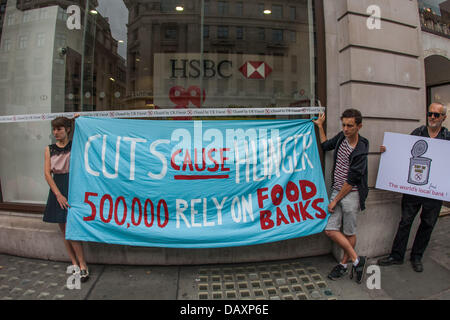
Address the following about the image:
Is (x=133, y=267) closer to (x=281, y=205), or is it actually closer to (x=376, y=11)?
(x=281, y=205)

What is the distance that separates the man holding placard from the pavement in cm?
14

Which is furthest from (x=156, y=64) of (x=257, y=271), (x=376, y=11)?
(x=257, y=271)

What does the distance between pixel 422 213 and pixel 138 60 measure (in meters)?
5.57

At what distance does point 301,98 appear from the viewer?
4391mm

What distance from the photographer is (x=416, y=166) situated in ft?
11.1

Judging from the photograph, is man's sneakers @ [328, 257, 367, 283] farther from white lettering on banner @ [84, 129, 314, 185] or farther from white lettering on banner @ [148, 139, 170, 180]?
white lettering on banner @ [148, 139, 170, 180]

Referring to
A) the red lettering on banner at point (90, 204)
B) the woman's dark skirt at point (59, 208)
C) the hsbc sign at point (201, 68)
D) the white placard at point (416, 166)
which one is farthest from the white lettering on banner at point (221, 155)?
the hsbc sign at point (201, 68)

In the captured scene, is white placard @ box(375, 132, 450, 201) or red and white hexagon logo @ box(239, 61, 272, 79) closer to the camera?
white placard @ box(375, 132, 450, 201)

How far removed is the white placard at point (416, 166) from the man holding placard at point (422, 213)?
0.05 m

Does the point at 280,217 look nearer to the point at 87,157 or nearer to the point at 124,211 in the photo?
the point at 124,211

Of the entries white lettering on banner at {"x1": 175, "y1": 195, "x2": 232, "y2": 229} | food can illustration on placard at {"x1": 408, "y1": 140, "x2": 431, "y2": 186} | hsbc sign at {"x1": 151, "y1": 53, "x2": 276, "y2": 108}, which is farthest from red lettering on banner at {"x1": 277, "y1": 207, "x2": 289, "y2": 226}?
hsbc sign at {"x1": 151, "y1": 53, "x2": 276, "y2": 108}

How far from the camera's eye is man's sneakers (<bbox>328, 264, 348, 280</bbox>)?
3.26 m

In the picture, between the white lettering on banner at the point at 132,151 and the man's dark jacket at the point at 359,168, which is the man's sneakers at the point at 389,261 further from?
the white lettering on banner at the point at 132,151

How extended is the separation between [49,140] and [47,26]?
217 centimetres
